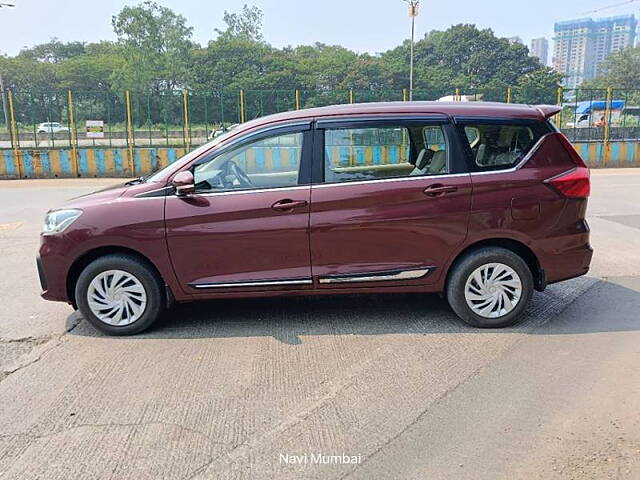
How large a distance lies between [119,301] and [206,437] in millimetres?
1927

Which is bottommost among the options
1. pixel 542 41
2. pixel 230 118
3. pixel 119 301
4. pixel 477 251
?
pixel 119 301

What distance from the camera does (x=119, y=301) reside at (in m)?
4.74

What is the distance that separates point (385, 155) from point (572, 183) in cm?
158

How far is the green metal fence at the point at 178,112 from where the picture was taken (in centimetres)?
2005

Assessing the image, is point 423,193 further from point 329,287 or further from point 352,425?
point 352,425

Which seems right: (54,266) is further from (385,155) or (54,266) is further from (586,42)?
(586,42)

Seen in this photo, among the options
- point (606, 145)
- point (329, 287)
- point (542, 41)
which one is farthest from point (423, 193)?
point (542, 41)

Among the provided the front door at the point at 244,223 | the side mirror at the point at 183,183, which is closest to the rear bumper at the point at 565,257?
the front door at the point at 244,223

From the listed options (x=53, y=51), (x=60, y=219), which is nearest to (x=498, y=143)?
(x=60, y=219)

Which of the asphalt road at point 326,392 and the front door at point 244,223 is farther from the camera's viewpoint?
the front door at point 244,223

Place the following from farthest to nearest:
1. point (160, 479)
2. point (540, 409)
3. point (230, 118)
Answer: point (230, 118)
point (540, 409)
point (160, 479)

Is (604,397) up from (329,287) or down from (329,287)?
down

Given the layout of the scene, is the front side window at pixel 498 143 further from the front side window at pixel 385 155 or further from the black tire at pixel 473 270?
the black tire at pixel 473 270

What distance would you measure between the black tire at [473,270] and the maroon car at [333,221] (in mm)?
12
